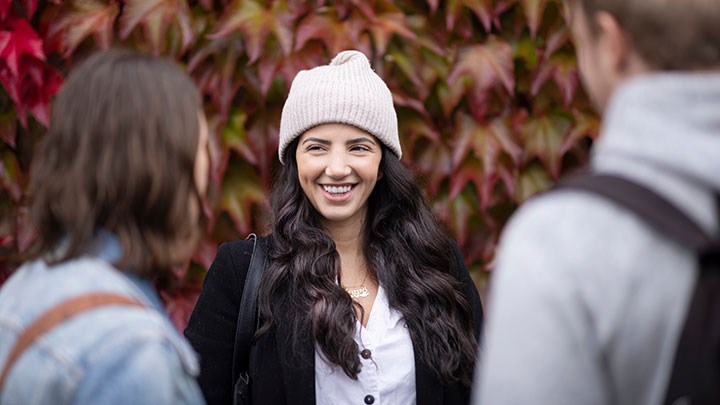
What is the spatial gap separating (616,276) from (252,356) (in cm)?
128

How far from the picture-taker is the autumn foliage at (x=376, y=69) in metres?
2.67

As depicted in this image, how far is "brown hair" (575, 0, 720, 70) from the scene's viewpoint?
3.30 ft

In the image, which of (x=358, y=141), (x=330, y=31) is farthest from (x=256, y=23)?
(x=358, y=141)

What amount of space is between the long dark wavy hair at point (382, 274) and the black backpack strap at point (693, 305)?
1.13 metres

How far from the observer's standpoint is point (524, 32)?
2.89 metres

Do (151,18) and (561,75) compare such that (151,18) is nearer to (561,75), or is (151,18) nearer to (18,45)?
(18,45)

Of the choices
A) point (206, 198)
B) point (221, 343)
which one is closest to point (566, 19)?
point (206, 198)

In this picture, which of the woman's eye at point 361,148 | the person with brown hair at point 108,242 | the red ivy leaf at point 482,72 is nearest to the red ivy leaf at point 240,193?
the woman's eye at point 361,148

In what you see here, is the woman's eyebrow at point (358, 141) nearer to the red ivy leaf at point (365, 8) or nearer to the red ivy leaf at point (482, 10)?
the red ivy leaf at point (365, 8)

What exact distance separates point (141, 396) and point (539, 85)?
2041 mm

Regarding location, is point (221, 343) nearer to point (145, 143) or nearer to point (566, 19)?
point (145, 143)

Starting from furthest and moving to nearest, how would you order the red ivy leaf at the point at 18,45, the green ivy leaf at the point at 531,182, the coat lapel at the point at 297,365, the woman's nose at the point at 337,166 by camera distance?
1. the green ivy leaf at the point at 531,182
2. the red ivy leaf at the point at 18,45
3. the woman's nose at the point at 337,166
4. the coat lapel at the point at 297,365

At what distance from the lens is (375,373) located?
6.82 ft

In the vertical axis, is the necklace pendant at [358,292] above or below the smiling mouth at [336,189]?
below
